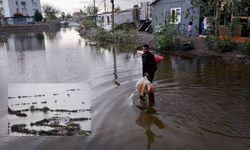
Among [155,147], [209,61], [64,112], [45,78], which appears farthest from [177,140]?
[209,61]

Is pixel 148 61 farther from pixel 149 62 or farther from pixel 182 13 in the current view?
pixel 182 13

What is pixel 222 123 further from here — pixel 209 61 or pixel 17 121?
pixel 209 61

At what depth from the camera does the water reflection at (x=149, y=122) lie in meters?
6.66

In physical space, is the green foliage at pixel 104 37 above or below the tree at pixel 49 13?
below

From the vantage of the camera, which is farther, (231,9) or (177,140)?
(231,9)

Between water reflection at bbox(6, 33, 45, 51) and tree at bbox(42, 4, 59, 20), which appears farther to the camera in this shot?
tree at bbox(42, 4, 59, 20)

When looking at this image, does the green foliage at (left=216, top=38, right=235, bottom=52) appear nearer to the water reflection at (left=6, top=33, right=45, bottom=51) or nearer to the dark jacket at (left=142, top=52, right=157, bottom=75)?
the dark jacket at (left=142, top=52, right=157, bottom=75)

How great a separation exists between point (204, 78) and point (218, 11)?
25.9ft

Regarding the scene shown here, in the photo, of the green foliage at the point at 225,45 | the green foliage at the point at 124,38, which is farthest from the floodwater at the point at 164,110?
the green foliage at the point at 124,38

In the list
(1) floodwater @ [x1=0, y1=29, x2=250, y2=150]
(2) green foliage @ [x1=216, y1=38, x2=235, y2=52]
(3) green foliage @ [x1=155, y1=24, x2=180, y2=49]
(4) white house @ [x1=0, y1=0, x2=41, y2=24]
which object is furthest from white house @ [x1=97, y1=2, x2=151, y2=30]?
(4) white house @ [x1=0, y1=0, x2=41, y2=24]

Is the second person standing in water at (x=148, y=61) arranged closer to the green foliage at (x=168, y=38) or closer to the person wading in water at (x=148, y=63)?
the person wading in water at (x=148, y=63)

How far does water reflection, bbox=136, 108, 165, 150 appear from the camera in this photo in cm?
666

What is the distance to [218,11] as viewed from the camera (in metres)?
18.6

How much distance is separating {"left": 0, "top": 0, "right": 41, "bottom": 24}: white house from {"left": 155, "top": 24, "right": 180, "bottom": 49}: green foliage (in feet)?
205
